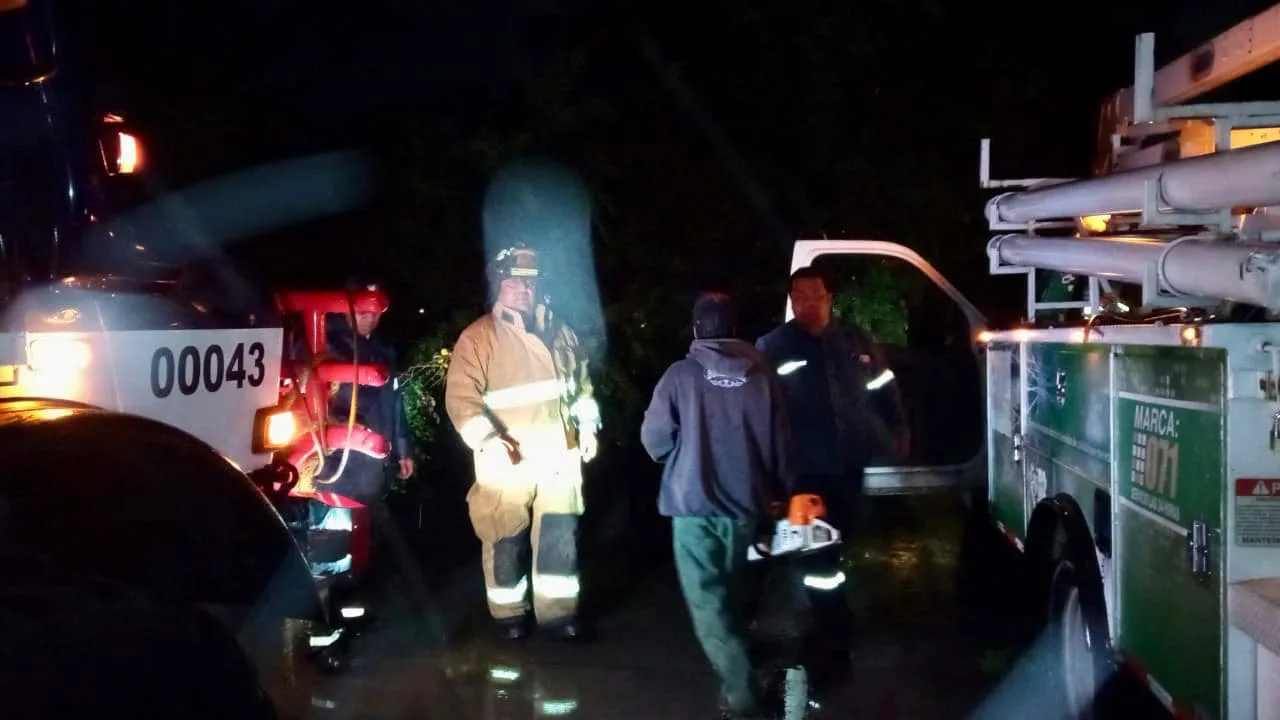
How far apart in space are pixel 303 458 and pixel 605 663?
1.67 metres

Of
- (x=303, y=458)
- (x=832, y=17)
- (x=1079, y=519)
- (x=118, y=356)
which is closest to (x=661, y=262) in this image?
(x=832, y=17)

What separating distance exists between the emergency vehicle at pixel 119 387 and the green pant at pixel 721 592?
4.79 ft

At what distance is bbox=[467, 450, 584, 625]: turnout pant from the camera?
6.41 m

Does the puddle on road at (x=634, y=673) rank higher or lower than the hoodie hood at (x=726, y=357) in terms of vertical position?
lower

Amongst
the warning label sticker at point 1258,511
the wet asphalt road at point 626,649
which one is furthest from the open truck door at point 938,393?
the warning label sticker at point 1258,511

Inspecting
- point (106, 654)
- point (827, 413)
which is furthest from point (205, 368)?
point (827, 413)

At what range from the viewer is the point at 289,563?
10.7ft

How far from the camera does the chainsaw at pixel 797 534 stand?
5590 millimetres

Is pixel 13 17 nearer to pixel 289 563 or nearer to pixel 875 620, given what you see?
pixel 289 563

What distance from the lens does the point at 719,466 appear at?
17.6ft

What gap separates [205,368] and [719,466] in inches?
79.8

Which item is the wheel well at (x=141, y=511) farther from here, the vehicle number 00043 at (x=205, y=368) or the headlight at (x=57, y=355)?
the vehicle number 00043 at (x=205, y=368)

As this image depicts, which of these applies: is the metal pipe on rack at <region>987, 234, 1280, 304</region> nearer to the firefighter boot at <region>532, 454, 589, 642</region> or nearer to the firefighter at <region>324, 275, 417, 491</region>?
the firefighter boot at <region>532, 454, 589, 642</region>

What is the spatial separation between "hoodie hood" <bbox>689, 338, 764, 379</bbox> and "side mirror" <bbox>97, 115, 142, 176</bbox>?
220 centimetres
